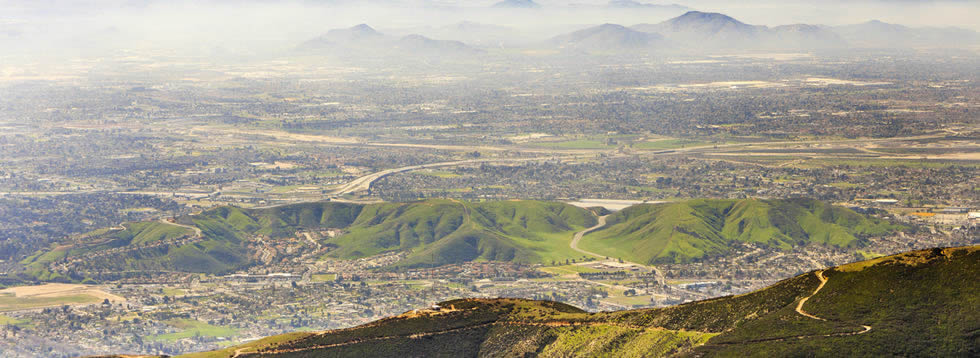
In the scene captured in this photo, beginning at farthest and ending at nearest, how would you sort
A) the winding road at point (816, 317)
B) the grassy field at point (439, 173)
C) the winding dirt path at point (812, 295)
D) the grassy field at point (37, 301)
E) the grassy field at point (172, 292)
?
the grassy field at point (439, 173)
the grassy field at point (172, 292)
the grassy field at point (37, 301)
the winding dirt path at point (812, 295)
the winding road at point (816, 317)

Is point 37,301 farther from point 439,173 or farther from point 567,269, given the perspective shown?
point 439,173

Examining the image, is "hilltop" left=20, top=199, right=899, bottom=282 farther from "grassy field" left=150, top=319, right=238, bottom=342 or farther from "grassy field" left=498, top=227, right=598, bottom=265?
"grassy field" left=150, top=319, right=238, bottom=342

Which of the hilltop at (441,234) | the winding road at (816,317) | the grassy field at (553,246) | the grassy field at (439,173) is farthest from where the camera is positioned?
the grassy field at (439,173)

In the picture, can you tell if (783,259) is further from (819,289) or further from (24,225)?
(24,225)

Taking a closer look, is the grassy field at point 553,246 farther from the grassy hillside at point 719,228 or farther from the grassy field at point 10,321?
the grassy field at point 10,321

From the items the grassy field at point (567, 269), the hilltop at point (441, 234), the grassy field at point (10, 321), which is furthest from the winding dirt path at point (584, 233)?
the grassy field at point (10, 321)

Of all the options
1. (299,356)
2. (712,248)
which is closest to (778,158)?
(712,248)
